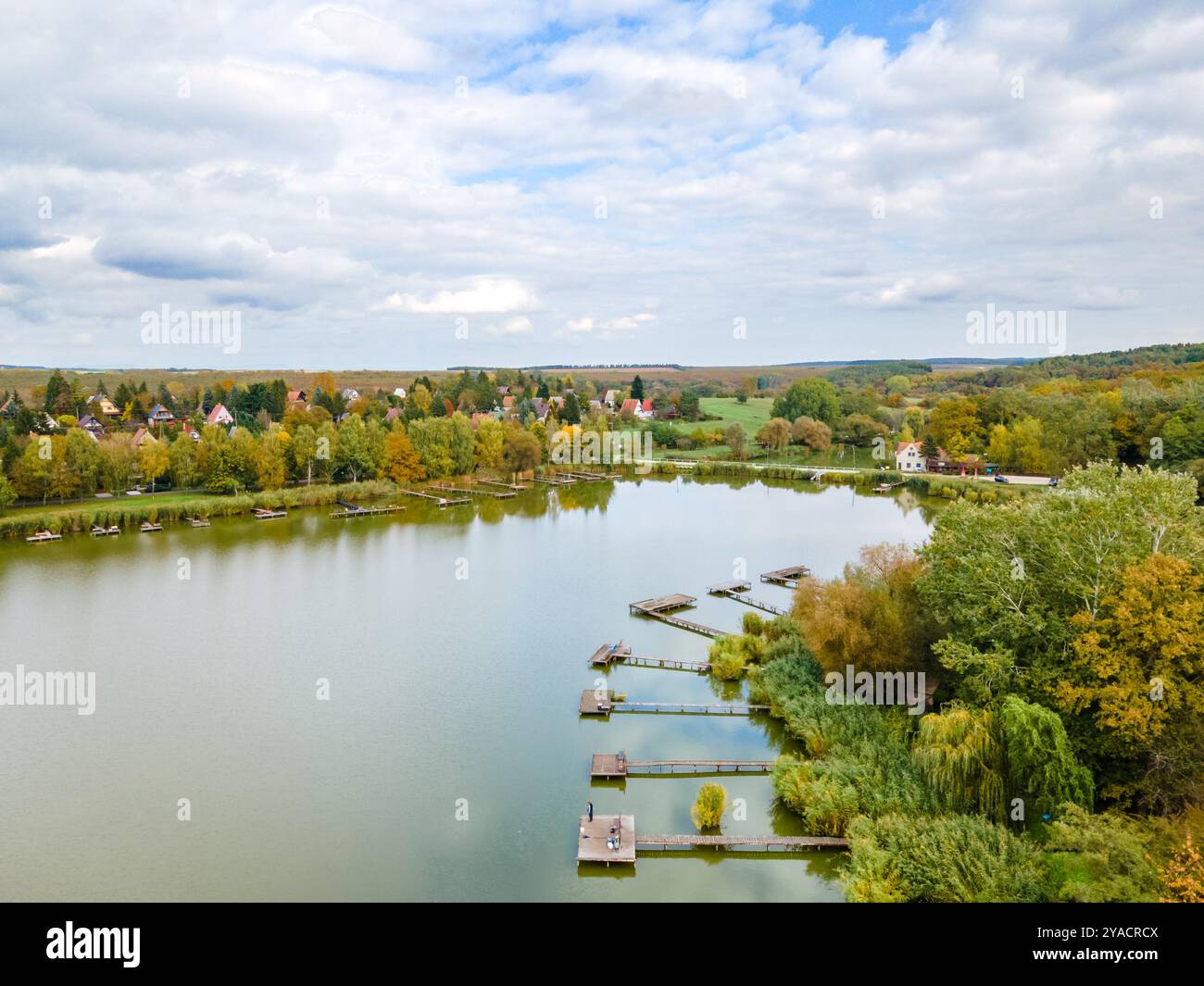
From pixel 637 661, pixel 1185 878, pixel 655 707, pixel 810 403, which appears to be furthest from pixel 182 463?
pixel 810 403

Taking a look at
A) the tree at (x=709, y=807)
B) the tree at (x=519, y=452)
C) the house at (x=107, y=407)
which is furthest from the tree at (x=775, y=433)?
the tree at (x=709, y=807)

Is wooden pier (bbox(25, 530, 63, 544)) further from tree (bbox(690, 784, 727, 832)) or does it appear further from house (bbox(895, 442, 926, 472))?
house (bbox(895, 442, 926, 472))

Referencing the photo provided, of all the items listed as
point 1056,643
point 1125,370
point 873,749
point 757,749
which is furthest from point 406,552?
point 1125,370

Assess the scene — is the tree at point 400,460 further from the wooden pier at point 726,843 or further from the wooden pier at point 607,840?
the wooden pier at point 726,843

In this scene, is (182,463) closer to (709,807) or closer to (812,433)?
(709,807)

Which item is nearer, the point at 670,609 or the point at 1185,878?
the point at 1185,878

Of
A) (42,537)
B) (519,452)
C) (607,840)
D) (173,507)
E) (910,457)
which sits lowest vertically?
(607,840)
